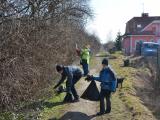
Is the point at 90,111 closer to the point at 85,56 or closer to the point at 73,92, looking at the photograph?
the point at 73,92

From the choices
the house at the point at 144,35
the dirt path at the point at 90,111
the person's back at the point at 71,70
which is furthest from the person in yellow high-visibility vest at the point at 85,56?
the house at the point at 144,35

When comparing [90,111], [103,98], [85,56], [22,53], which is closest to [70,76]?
[90,111]

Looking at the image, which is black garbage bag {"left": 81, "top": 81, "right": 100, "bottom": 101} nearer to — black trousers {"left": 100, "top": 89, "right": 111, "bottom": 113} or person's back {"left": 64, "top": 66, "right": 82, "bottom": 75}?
black trousers {"left": 100, "top": 89, "right": 111, "bottom": 113}

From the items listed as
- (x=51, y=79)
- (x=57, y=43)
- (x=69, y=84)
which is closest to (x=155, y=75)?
(x=57, y=43)

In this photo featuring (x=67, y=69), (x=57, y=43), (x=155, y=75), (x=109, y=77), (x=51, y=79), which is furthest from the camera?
(x=155, y=75)

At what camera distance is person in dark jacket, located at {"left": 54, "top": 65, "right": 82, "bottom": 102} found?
15.0 metres

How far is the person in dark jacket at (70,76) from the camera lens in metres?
15.0

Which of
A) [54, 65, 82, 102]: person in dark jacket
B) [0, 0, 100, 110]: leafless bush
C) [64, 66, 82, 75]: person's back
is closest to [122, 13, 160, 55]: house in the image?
[0, 0, 100, 110]: leafless bush

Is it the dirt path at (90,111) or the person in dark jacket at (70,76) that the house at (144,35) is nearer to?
the dirt path at (90,111)

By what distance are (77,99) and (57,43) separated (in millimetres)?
8118

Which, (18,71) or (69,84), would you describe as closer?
(18,71)

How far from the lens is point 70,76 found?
595 inches

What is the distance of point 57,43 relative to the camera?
77.9 ft

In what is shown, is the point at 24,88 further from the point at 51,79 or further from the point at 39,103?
the point at 51,79
